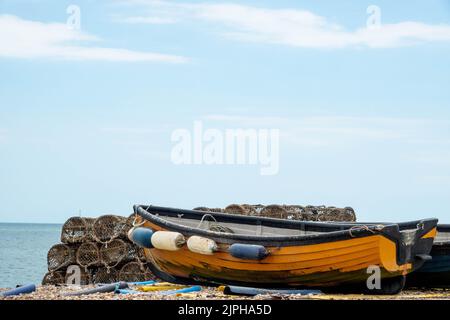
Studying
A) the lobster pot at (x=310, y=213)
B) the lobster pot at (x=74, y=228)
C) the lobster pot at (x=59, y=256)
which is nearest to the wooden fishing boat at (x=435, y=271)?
the lobster pot at (x=310, y=213)

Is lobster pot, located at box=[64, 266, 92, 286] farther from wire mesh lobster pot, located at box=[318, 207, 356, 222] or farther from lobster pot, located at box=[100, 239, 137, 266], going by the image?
wire mesh lobster pot, located at box=[318, 207, 356, 222]

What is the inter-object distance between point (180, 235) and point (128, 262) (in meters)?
2.88

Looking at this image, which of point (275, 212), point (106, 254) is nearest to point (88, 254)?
point (106, 254)

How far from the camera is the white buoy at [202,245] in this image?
1383 cm

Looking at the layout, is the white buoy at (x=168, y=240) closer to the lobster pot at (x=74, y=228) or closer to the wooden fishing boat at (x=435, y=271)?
the lobster pot at (x=74, y=228)

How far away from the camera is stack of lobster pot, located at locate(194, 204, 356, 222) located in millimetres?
17422

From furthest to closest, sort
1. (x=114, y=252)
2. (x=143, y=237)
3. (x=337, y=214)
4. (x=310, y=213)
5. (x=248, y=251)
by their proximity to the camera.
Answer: (x=337, y=214) < (x=310, y=213) < (x=114, y=252) < (x=143, y=237) < (x=248, y=251)

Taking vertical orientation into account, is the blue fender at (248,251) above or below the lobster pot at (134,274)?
above

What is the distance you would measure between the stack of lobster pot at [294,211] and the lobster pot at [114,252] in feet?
6.52

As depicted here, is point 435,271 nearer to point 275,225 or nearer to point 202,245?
point 275,225

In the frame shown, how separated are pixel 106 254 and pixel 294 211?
12.1 feet

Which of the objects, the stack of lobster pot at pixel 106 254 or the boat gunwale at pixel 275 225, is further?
the stack of lobster pot at pixel 106 254

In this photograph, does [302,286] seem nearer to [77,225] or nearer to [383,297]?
[383,297]

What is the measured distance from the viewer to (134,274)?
16688 mm
